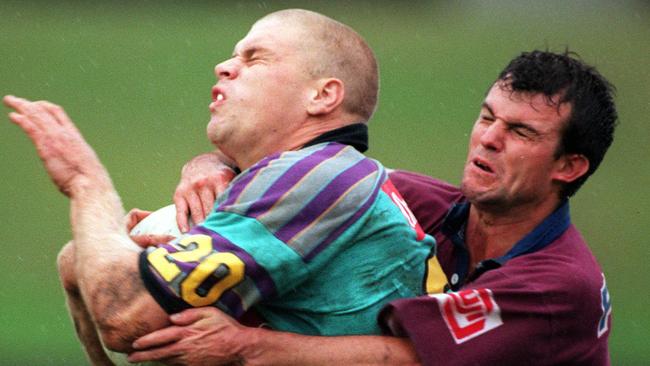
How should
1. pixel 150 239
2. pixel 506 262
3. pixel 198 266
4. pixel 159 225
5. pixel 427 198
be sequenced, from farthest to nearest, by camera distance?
pixel 427 198, pixel 506 262, pixel 159 225, pixel 150 239, pixel 198 266

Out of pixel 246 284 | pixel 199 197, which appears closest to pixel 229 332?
pixel 246 284

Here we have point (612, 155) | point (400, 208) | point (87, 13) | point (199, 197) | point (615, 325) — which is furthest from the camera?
point (87, 13)

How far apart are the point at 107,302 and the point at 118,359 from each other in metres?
0.55

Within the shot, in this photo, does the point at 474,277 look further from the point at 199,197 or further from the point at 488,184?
the point at 199,197

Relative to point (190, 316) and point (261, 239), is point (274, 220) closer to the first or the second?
point (261, 239)

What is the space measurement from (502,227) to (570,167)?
30 cm

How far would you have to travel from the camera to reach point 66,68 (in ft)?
43.0

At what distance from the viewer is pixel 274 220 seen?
11.1 feet

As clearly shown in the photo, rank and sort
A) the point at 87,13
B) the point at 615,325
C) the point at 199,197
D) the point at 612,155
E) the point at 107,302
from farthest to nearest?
the point at 87,13 → the point at 612,155 → the point at 615,325 → the point at 199,197 → the point at 107,302

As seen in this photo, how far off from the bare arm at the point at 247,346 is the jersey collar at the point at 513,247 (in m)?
0.54

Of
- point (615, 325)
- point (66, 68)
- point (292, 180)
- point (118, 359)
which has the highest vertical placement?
point (292, 180)

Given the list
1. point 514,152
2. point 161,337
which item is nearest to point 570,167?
point 514,152

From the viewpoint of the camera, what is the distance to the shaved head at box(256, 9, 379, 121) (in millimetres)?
3971

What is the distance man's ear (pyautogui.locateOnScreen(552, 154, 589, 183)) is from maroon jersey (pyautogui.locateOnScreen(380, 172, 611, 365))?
13 cm
